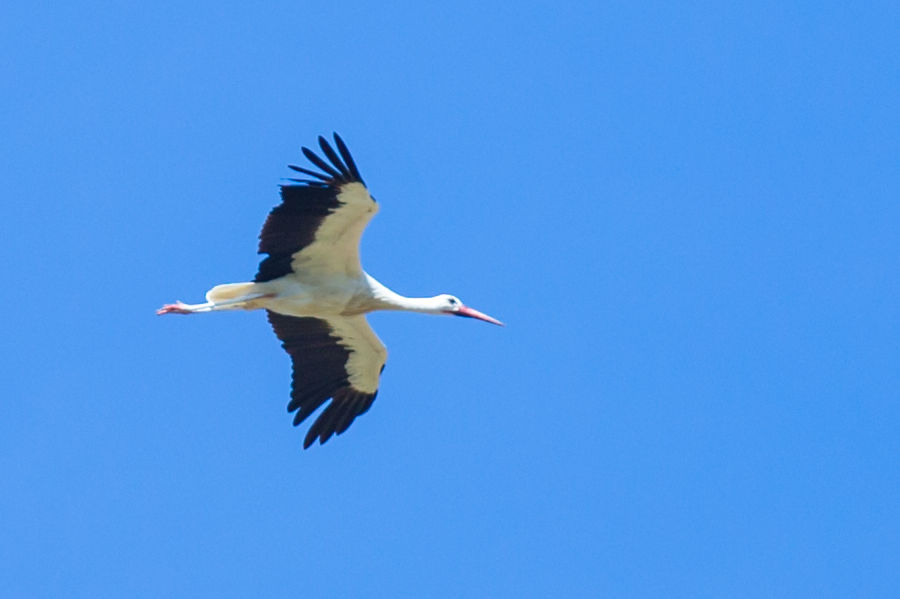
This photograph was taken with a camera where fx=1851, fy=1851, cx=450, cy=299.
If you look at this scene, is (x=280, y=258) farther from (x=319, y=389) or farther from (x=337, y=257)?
(x=319, y=389)

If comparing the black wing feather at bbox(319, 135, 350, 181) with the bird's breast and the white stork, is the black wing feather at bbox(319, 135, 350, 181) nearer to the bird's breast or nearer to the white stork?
the white stork

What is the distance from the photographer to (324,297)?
1625 centimetres

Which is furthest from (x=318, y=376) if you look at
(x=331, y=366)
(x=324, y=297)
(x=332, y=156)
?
(x=332, y=156)

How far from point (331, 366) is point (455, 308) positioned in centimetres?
127

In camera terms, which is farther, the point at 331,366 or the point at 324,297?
the point at 331,366

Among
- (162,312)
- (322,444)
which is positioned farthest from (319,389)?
(162,312)

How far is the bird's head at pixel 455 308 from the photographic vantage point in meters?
17.1

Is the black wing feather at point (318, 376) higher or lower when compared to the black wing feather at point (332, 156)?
lower

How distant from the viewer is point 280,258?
52.9 feet

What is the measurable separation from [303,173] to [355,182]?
44cm

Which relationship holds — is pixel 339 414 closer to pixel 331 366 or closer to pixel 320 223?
pixel 331 366

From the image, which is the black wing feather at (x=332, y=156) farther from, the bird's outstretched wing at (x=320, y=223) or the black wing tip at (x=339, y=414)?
the black wing tip at (x=339, y=414)

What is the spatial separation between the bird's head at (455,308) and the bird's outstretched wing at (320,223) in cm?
111

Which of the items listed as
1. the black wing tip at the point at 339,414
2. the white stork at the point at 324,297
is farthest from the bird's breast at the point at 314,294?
the black wing tip at the point at 339,414
